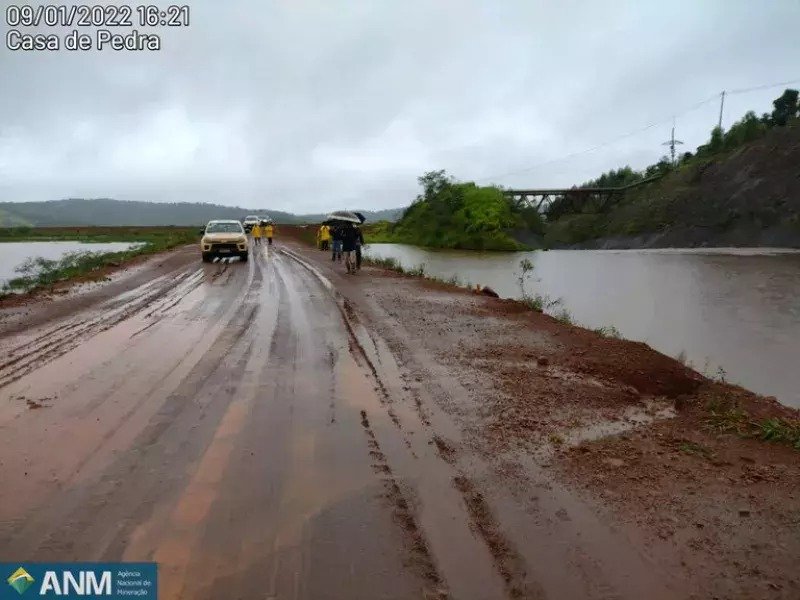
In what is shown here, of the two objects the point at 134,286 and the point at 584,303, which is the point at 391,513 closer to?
the point at 134,286

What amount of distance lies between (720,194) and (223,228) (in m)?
59.6

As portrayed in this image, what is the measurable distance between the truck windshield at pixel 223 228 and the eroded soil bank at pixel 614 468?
60.7 feet

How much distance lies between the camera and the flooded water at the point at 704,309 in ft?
36.4

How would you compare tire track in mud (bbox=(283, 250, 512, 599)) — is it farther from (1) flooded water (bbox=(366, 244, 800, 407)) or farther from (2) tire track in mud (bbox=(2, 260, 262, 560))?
(1) flooded water (bbox=(366, 244, 800, 407))

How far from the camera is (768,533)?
11.4ft

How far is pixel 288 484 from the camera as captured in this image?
3928 millimetres

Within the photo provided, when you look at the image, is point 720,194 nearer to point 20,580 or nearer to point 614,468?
point 614,468

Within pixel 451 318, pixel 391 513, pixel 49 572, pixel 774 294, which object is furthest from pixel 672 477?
pixel 774 294

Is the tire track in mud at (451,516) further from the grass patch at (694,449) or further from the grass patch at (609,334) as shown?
the grass patch at (609,334)

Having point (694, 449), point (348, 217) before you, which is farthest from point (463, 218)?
point (694, 449)

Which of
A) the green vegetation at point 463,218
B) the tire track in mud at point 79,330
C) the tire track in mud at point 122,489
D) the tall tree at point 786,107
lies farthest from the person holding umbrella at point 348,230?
the tall tree at point 786,107

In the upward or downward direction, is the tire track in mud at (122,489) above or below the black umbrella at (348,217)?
Result: below

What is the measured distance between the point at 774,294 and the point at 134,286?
889 inches

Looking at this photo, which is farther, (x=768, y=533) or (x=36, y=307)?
(x=36, y=307)
